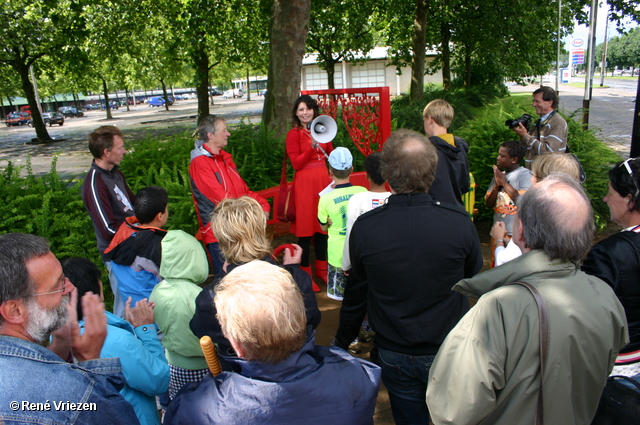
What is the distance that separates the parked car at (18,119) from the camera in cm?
4384

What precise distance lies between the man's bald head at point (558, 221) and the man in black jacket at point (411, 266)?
0.48 meters

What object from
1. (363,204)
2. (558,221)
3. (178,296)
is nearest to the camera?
(558,221)

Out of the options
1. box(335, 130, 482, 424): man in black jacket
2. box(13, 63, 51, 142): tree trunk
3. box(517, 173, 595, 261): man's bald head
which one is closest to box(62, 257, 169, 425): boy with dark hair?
box(335, 130, 482, 424): man in black jacket

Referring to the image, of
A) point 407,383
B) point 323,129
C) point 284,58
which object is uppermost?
point 284,58

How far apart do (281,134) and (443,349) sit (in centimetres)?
692

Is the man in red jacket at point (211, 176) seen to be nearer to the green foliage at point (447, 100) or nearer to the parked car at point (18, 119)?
the green foliage at point (447, 100)

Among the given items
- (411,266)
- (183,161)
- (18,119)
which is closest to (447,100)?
(183,161)

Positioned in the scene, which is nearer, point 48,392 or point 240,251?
point 48,392

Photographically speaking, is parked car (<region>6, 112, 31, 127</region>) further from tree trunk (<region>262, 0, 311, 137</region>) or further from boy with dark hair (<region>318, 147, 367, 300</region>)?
boy with dark hair (<region>318, 147, 367, 300</region>)

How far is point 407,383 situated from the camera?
2.20 metres

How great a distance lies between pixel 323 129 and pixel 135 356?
3.06m

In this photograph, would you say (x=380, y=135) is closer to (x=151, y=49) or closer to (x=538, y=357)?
(x=538, y=357)
